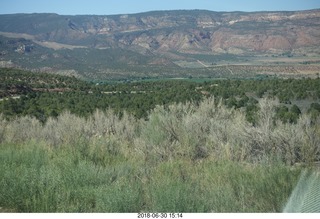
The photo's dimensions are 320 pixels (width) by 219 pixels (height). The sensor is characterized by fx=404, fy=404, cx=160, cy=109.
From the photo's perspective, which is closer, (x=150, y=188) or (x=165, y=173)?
(x=150, y=188)

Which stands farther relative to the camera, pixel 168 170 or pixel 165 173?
pixel 168 170

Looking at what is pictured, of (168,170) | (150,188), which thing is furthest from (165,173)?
(150,188)

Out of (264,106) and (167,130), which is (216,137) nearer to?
(167,130)

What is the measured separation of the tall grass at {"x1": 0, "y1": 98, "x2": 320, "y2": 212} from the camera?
5.38 metres

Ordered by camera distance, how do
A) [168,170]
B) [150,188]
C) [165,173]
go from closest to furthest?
[150,188], [165,173], [168,170]

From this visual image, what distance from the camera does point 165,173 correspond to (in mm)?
6633

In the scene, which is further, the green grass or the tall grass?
the tall grass

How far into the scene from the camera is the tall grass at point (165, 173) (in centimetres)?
538

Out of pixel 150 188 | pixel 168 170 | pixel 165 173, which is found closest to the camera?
pixel 150 188

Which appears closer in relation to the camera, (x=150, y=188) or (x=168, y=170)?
(x=150, y=188)

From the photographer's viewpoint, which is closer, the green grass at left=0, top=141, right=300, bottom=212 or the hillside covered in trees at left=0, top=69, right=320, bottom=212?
the green grass at left=0, top=141, right=300, bottom=212

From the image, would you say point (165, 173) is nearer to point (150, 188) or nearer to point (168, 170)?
point (168, 170)

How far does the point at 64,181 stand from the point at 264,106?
8.74 metres

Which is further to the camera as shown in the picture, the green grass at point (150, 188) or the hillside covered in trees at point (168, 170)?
the hillside covered in trees at point (168, 170)
